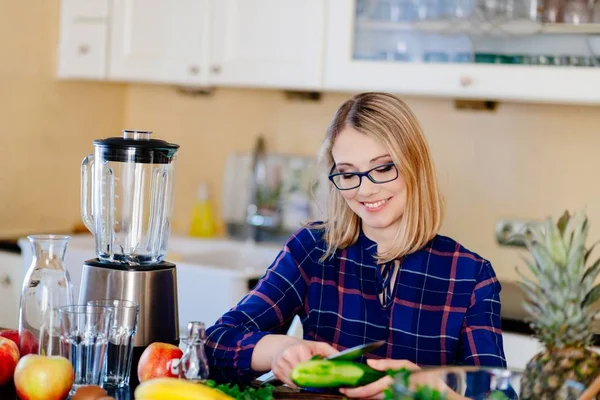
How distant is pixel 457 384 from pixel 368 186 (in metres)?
0.64

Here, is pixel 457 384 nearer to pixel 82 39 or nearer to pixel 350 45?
pixel 350 45

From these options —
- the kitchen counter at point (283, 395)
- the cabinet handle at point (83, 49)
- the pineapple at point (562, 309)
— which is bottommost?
the kitchen counter at point (283, 395)

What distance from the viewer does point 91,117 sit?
12.1 feet

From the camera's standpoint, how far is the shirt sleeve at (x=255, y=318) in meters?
1.72

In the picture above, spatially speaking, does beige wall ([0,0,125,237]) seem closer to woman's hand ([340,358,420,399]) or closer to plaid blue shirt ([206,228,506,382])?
plaid blue shirt ([206,228,506,382])

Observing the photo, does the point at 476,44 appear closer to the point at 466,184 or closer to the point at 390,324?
the point at 466,184

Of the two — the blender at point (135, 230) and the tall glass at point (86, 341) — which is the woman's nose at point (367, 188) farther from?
the tall glass at point (86, 341)

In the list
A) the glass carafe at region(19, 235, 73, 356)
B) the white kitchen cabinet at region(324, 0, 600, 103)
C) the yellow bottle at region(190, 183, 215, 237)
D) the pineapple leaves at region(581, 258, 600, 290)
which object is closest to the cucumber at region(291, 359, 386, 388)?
the pineapple leaves at region(581, 258, 600, 290)

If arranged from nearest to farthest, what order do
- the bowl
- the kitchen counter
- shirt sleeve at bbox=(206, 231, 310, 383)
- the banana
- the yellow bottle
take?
the bowl
the banana
the kitchen counter
shirt sleeve at bbox=(206, 231, 310, 383)
the yellow bottle

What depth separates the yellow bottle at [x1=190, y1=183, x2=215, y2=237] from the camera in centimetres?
355

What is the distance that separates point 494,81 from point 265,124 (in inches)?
40.9

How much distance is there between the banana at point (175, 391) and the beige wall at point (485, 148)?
1.83 meters

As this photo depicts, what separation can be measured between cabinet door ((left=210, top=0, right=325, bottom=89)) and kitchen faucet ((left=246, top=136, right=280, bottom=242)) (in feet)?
1.23

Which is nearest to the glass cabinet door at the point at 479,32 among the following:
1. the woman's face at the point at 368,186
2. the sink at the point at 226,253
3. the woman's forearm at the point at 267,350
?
the sink at the point at 226,253
